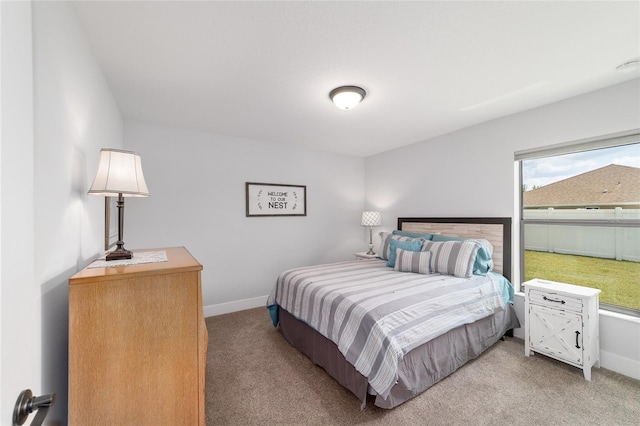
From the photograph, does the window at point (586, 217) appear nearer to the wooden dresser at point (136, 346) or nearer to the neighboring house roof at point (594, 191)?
the neighboring house roof at point (594, 191)

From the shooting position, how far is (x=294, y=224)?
4227mm

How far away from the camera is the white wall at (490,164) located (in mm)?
2242

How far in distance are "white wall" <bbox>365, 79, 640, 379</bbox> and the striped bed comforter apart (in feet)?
2.91

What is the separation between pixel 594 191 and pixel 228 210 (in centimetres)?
410

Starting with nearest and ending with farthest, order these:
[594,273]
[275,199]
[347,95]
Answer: [347,95] → [594,273] → [275,199]

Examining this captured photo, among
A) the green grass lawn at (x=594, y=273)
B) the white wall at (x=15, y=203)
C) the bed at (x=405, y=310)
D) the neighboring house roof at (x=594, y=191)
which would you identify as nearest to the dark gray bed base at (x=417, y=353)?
the bed at (x=405, y=310)

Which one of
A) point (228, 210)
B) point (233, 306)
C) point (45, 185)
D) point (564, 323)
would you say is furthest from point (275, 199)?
point (564, 323)

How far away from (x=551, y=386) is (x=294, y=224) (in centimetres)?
333

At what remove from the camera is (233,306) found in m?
3.64

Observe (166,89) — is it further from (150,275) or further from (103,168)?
(150,275)

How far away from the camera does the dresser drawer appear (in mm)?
2201

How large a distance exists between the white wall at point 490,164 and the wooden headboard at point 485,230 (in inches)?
3.6

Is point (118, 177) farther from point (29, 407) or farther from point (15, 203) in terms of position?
point (29, 407)

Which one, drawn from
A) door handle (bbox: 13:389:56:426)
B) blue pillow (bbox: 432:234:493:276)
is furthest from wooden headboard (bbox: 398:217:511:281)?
door handle (bbox: 13:389:56:426)
